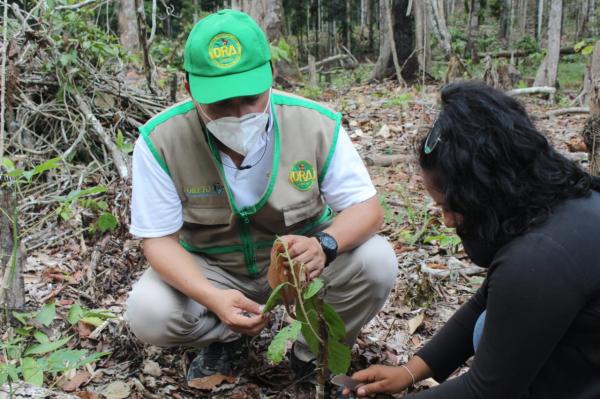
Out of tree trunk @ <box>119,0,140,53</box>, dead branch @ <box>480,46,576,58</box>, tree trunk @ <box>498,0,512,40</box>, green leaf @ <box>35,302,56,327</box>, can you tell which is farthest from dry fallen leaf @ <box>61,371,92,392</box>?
tree trunk @ <box>498,0,512,40</box>

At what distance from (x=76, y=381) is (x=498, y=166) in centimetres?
182

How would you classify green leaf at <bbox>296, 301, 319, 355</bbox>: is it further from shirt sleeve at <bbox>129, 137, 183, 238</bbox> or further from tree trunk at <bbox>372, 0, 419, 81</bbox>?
tree trunk at <bbox>372, 0, 419, 81</bbox>

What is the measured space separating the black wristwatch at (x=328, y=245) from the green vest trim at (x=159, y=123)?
0.59 meters

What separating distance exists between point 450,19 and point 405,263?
24.1m

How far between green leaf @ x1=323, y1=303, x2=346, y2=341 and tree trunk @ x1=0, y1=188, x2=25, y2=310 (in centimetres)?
104

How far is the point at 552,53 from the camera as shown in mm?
8945

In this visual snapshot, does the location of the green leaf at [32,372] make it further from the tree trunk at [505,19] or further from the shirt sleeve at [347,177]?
the tree trunk at [505,19]

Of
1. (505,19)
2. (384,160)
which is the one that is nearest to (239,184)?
(384,160)

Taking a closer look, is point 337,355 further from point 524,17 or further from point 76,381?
point 524,17

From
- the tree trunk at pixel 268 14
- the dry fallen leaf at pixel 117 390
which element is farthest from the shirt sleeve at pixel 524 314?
the tree trunk at pixel 268 14

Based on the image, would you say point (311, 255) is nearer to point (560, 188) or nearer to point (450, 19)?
point (560, 188)

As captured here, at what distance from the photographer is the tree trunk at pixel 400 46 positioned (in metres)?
10.3

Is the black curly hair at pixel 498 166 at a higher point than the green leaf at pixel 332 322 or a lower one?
higher

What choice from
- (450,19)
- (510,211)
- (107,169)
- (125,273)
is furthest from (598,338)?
(450,19)
